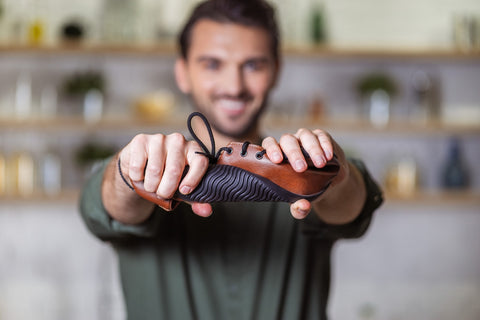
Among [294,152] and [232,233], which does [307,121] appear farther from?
[294,152]

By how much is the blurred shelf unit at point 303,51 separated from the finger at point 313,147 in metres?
2.35

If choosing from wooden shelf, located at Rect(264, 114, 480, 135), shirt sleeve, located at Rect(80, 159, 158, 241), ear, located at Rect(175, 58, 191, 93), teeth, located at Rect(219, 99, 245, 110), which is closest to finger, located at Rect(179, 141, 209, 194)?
shirt sleeve, located at Rect(80, 159, 158, 241)

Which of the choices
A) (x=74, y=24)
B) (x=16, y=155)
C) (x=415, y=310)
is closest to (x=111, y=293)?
(x=16, y=155)

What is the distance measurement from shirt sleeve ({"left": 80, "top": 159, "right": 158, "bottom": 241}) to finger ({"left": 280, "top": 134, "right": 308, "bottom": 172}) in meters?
0.49

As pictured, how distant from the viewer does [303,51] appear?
10.0ft

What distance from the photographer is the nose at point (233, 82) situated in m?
1.40

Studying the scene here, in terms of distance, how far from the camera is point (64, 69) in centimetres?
321

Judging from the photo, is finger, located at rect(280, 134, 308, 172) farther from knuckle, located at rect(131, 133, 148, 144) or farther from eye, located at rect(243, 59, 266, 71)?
eye, located at rect(243, 59, 266, 71)

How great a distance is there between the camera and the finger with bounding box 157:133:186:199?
703 millimetres

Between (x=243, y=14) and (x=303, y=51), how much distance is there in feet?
5.61

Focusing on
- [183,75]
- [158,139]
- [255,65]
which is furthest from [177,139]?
[183,75]

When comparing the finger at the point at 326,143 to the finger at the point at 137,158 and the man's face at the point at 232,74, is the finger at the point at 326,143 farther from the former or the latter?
the man's face at the point at 232,74

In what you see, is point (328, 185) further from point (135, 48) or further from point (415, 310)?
point (415, 310)

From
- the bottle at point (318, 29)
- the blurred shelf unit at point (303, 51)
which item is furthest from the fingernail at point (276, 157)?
the bottle at point (318, 29)
